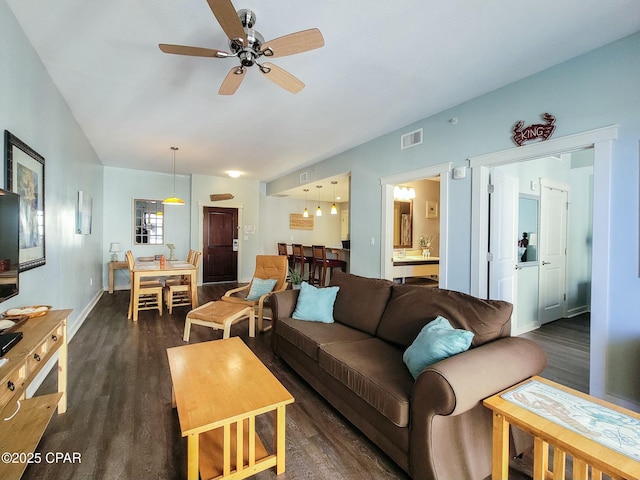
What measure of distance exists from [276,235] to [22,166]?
6555 mm

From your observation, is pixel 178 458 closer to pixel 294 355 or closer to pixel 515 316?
pixel 294 355

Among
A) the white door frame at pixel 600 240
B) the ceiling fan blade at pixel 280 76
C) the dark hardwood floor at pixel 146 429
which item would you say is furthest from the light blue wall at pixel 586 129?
the ceiling fan blade at pixel 280 76

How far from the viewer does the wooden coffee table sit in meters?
1.40

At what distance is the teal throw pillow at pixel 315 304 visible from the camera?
112 inches

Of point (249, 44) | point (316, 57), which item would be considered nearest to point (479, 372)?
point (249, 44)

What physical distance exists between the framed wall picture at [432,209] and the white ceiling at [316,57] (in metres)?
3.26

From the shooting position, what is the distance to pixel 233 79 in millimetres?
2311

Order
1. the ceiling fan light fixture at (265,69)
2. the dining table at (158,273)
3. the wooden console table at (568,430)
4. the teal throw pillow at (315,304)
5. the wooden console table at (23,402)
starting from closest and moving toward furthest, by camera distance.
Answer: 1. the wooden console table at (568,430)
2. the wooden console table at (23,402)
3. the ceiling fan light fixture at (265,69)
4. the teal throw pillow at (315,304)
5. the dining table at (158,273)

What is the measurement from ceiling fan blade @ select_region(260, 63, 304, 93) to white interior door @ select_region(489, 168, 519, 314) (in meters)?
2.23

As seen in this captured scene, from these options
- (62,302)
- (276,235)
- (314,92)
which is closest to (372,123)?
(314,92)

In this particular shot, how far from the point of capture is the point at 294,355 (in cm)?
263

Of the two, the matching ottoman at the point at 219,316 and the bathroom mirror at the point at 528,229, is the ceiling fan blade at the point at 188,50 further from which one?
the bathroom mirror at the point at 528,229

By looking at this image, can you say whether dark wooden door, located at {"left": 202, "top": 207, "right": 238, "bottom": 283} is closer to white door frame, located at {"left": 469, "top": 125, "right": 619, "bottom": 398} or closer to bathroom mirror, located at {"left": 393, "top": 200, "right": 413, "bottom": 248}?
bathroom mirror, located at {"left": 393, "top": 200, "right": 413, "bottom": 248}

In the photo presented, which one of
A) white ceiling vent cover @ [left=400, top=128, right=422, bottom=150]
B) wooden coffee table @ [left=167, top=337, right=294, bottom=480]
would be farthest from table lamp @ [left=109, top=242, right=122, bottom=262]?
white ceiling vent cover @ [left=400, top=128, right=422, bottom=150]
